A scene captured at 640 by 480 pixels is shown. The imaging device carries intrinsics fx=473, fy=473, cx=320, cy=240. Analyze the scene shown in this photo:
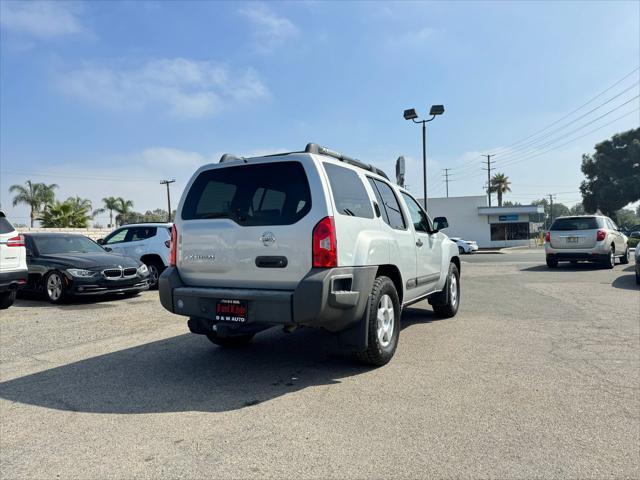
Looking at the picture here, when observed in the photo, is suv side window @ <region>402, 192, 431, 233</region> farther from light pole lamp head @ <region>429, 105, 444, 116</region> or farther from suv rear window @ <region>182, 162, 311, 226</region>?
light pole lamp head @ <region>429, 105, 444, 116</region>

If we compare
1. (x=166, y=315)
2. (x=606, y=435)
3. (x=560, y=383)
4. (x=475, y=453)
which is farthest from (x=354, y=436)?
(x=166, y=315)

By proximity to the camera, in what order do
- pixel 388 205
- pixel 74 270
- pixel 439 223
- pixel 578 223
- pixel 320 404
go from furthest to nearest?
pixel 578 223 → pixel 74 270 → pixel 439 223 → pixel 388 205 → pixel 320 404

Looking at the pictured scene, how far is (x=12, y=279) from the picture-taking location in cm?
783

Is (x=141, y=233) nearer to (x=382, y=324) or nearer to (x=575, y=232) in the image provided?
(x=382, y=324)

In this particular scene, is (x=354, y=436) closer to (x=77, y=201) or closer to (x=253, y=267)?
(x=253, y=267)

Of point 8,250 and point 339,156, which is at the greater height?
point 339,156

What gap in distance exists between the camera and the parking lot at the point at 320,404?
276 centimetres

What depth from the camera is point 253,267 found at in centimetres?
414

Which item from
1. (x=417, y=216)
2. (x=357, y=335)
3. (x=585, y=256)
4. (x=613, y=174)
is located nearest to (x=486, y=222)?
(x=613, y=174)

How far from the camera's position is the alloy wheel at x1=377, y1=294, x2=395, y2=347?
4.55 meters

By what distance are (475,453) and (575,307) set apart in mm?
6218

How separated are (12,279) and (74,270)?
3.73 feet

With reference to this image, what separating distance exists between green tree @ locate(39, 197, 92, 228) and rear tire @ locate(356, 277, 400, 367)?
4057 centimetres

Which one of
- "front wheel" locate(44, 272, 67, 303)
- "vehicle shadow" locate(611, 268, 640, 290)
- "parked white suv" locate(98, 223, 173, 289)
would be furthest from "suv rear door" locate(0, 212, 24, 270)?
"vehicle shadow" locate(611, 268, 640, 290)
